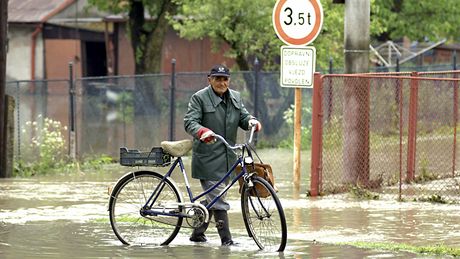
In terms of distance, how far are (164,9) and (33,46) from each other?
15.1 m

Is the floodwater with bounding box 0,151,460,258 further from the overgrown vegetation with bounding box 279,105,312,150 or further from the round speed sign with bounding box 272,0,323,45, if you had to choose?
the overgrown vegetation with bounding box 279,105,312,150

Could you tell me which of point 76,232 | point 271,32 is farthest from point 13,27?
point 76,232

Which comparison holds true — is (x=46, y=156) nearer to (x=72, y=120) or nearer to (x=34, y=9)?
(x=72, y=120)

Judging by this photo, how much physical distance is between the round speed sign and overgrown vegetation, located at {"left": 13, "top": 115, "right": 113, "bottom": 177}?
18.4 feet

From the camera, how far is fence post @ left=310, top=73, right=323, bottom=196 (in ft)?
54.4

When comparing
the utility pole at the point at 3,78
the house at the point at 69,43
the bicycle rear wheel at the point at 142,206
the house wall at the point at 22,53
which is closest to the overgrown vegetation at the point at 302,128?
the utility pole at the point at 3,78

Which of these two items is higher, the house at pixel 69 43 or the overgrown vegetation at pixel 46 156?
the house at pixel 69 43

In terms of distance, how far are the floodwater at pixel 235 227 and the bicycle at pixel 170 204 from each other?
166 millimetres

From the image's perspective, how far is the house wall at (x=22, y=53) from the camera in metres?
47.5

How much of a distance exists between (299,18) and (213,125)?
4.95 meters

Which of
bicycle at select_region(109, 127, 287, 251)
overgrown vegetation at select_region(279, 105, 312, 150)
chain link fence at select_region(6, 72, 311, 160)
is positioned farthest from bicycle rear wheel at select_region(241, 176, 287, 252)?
overgrown vegetation at select_region(279, 105, 312, 150)

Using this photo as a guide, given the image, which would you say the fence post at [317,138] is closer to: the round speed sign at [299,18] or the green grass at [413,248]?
the round speed sign at [299,18]

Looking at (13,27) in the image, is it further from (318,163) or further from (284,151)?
(318,163)

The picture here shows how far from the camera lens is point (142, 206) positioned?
40.9 feet
